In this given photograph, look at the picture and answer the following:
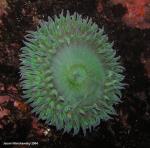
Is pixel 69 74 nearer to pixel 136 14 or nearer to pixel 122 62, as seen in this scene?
pixel 122 62

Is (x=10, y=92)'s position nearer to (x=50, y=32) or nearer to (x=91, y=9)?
(x=50, y=32)

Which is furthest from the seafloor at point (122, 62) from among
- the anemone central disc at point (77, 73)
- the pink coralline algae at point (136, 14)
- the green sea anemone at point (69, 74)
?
the anemone central disc at point (77, 73)

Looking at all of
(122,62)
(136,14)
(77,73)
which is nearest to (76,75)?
(77,73)

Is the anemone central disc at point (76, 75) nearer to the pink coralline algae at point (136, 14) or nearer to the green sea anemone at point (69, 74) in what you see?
the green sea anemone at point (69, 74)

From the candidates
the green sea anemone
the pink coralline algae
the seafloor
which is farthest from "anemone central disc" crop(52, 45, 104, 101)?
the pink coralline algae

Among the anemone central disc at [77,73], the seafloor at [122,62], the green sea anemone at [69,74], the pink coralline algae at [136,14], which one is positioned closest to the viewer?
the green sea anemone at [69,74]

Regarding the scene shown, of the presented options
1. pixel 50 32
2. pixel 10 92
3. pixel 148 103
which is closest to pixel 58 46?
pixel 50 32

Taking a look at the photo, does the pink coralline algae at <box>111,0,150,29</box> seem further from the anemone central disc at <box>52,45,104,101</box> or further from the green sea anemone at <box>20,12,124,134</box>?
the anemone central disc at <box>52,45,104,101</box>
